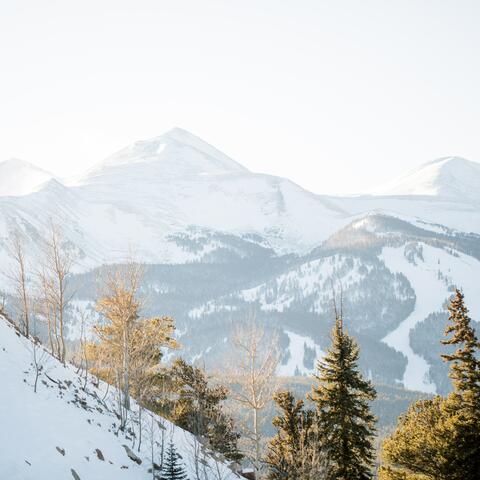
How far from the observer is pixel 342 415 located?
28484mm

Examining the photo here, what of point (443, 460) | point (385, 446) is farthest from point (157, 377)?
point (443, 460)

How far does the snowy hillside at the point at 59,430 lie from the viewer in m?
16.7

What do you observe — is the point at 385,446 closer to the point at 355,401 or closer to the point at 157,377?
the point at 355,401

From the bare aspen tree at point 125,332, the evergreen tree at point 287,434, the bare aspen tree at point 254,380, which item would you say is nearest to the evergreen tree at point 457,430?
the evergreen tree at point 287,434

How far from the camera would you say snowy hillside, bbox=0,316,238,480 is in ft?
54.7

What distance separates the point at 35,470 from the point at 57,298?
656 inches

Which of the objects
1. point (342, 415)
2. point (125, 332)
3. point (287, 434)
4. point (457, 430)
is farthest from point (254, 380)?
point (457, 430)

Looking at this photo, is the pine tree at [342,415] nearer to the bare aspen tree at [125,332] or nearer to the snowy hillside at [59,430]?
the snowy hillside at [59,430]

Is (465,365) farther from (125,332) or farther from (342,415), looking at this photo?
(125,332)

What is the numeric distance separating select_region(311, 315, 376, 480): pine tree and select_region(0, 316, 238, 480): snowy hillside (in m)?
6.52

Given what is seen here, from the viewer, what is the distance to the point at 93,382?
96.7 feet

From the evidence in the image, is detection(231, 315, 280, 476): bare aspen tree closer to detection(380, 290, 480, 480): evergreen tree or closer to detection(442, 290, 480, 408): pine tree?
detection(380, 290, 480, 480): evergreen tree

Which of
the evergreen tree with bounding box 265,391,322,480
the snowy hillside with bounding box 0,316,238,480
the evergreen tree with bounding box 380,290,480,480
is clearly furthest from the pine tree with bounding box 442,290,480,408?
the snowy hillside with bounding box 0,316,238,480

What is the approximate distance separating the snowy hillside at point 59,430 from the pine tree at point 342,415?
652cm
